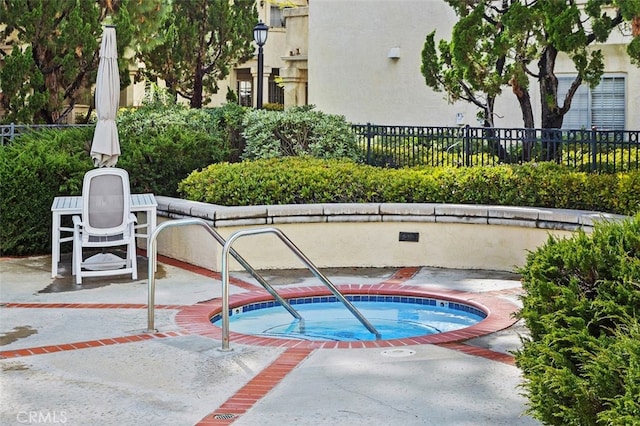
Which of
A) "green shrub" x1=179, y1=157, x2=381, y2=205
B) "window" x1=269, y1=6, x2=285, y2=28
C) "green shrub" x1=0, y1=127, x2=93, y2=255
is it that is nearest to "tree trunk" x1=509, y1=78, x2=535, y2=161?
"green shrub" x1=179, y1=157, x2=381, y2=205

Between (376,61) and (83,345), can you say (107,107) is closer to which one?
(83,345)

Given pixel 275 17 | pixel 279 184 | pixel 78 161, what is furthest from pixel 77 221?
pixel 275 17

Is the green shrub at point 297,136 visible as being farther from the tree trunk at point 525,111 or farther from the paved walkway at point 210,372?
the paved walkway at point 210,372

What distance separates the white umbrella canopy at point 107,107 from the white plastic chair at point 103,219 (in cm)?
62

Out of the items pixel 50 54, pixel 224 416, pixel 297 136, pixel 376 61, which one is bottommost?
pixel 224 416

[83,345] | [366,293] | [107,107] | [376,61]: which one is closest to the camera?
[83,345]

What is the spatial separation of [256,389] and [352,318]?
3.46 metres

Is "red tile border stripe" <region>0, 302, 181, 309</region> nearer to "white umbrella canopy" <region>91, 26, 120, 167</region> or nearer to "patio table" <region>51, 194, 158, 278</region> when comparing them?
"patio table" <region>51, 194, 158, 278</region>

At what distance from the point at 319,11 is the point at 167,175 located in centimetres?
931

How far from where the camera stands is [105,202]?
1107 centimetres

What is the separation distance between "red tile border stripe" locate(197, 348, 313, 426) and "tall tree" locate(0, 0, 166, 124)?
11.8 m

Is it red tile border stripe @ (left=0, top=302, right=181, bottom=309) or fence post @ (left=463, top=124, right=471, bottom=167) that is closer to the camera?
red tile border stripe @ (left=0, top=302, right=181, bottom=309)

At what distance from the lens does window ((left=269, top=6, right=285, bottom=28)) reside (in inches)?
1439

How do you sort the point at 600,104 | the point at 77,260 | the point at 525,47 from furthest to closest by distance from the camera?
the point at 600,104 < the point at 525,47 < the point at 77,260
